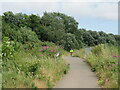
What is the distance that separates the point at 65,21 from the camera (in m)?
25.2

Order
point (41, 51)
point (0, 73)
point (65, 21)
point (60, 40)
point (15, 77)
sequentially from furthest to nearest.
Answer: point (65, 21) < point (60, 40) < point (41, 51) < point (0, 73) < point (15, 77)

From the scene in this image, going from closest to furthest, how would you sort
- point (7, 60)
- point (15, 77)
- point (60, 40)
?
1. point (15, 77)
2. point (7, 60)
3. point (60, 40)

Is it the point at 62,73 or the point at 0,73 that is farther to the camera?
the point at 62,73

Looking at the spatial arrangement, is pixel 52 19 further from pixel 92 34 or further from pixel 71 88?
pixel 71 88

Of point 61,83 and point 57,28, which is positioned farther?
point 57,28

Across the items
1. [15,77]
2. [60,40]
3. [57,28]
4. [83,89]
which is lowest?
[83,89]

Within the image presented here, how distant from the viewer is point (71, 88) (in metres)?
5.13

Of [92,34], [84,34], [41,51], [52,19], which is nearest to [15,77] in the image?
[41,51]

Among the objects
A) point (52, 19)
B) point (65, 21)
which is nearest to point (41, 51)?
point (52, 19)

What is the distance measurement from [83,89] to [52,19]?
704 inches

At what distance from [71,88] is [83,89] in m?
0.34

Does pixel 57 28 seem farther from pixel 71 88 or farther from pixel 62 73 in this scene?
pixel 71 88

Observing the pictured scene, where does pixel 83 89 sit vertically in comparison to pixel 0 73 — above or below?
below

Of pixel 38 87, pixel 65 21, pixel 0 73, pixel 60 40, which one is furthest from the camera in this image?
pixel 65 21
